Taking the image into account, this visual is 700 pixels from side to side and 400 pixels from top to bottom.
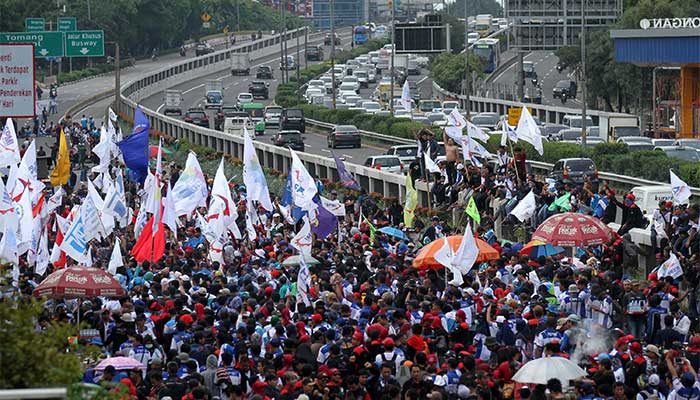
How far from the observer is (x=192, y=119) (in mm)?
71812

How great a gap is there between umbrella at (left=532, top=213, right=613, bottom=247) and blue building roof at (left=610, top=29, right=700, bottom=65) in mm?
37083

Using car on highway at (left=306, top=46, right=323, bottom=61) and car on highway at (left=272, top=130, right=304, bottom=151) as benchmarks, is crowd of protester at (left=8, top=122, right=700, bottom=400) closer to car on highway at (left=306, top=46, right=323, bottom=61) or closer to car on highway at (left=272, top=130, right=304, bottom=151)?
car on highway at (left=272, top=130, right=304, bottom=151)

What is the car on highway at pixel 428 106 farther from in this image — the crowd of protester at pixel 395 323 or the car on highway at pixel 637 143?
the crowd of protester at pixel 395 323

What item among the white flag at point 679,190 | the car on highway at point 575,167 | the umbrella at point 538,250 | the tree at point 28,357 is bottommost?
the car on highway at point 575,167

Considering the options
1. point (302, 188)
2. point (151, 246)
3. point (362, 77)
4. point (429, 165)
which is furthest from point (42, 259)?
point (362, 77)

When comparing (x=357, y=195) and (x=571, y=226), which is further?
(x=357, y=195)

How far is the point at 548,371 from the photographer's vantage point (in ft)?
45.3

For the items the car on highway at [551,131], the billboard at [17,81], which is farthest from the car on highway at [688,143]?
the billboard at [17,81]

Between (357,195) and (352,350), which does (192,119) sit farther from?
(352,350)

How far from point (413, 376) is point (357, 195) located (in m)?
21.7

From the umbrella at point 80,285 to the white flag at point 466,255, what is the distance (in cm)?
392

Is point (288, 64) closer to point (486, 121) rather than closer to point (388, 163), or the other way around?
point (486, 121)

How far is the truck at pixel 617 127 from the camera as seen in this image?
2007 inches

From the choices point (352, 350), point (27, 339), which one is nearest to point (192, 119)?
point (352, 350)
